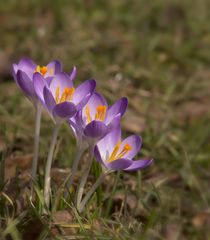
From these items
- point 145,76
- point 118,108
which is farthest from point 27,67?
point 145,76

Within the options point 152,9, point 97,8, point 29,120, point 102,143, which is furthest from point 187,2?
point 102,143

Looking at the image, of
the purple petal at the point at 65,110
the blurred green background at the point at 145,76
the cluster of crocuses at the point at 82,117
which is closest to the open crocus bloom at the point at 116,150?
the cluster of crocuses at the point at 82,117

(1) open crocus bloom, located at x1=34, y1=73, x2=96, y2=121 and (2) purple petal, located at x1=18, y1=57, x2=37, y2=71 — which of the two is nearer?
(1) open crocus bloom, located at x1=34, y1=73, x2=96, y2=121

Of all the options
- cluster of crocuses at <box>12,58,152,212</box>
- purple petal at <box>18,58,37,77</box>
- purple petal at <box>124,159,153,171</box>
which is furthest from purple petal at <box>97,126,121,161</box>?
purple petal at <box>18,58,37,77</box>

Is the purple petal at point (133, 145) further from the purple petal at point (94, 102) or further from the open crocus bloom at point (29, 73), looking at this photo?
the open crocus bloom at point (29, 73)

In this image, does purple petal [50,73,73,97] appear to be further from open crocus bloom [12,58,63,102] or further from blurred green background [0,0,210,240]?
blurred green background [0,0,210,240]

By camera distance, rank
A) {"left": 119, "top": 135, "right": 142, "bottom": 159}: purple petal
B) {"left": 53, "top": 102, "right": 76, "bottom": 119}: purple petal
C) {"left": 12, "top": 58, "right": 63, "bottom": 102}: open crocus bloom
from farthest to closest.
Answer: {"left": 119, "top": 135, "right": 142, "bottom": 159}: purple petal, {"left": 12, "top": 58, "right": 63, "bottom": 102}: open crocus bloom, {"left": 53, "top": 102, "right": 76, "bottom": 119}: purple petal

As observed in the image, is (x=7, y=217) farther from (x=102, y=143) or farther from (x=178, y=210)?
(x=178, y=210)

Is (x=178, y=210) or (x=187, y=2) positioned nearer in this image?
(x=178, y=210)
